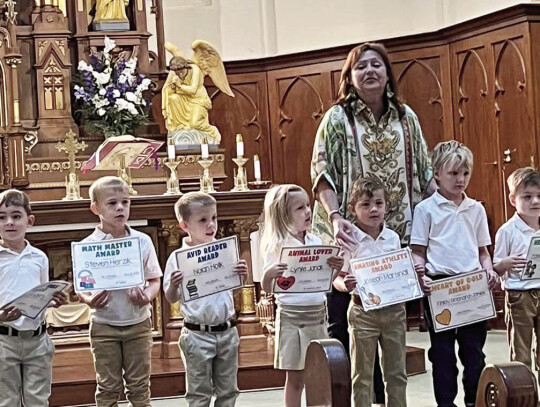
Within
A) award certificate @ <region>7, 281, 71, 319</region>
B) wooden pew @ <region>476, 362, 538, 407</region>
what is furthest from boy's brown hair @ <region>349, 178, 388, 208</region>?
wooden pew @ <region>476, 362, 538, 407</region>

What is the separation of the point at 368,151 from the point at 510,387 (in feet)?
7.91

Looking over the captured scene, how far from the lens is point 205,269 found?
423cm

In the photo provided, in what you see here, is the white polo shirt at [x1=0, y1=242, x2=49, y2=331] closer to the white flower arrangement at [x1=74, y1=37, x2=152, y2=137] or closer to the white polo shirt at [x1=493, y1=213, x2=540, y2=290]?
the white polo shirt at [x1=493, y1=213, x2=540, y2=290]

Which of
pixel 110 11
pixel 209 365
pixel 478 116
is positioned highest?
pixel 110 11

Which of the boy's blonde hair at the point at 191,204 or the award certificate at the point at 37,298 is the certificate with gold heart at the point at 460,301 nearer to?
the boy's blonde hair at the point at 191,204

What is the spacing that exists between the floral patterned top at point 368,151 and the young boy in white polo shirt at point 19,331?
1.21 metres

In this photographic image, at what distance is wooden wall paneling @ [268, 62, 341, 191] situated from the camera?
1032cm

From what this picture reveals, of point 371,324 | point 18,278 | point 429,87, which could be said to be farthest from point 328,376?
point 429,87

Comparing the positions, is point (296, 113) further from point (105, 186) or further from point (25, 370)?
point (25, 370)

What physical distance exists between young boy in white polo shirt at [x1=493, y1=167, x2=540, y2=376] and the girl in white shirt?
886 mm

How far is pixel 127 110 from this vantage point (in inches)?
313

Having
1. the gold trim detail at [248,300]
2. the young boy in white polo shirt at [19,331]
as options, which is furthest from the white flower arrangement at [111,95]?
the young boy in white polo shirt at [19,331]

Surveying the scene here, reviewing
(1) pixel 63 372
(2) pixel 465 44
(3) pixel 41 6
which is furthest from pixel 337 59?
(1) pixel 63 372

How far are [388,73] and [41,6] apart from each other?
4.81m
